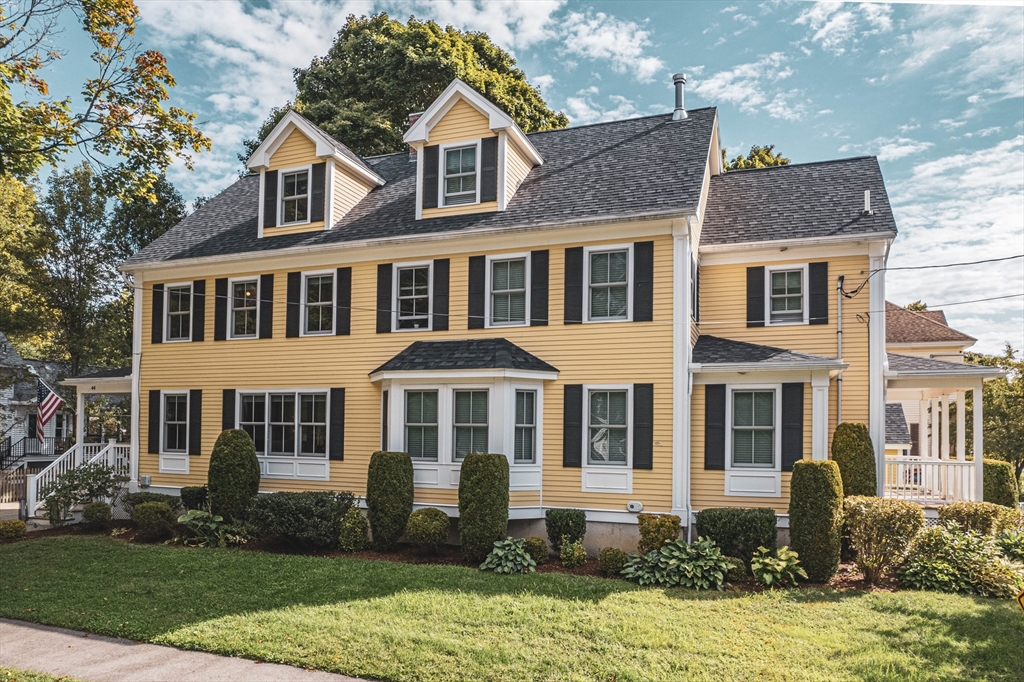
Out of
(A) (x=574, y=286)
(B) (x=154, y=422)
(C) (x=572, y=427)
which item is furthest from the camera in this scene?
(B) (x=154, y=422)

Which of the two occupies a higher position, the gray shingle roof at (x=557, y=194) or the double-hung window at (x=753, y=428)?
the gray shingle roof at (x=557, y=194)

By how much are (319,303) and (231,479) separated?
4.39m

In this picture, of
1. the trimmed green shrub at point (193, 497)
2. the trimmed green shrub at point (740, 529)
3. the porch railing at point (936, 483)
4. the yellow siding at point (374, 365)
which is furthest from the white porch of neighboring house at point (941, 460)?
the trimmed green shrub at point (193, 497)

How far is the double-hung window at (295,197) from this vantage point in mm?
17547

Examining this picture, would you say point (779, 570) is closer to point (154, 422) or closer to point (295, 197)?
point (295, 197)

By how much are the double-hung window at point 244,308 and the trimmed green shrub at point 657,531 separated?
10.4 meters

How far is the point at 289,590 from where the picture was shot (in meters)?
11.2

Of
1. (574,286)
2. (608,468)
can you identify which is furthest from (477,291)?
(608,468)

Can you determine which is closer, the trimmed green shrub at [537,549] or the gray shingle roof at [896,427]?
the trimmed green shrub at [537,549]

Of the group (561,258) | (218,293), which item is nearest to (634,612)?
(561,258)

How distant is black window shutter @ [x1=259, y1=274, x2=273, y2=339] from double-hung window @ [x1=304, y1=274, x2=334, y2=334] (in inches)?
38.2

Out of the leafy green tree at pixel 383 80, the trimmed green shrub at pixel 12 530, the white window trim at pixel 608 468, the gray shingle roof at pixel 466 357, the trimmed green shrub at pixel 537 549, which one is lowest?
the trimmed green shrub at pixel 12 530

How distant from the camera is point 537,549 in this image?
505 inches

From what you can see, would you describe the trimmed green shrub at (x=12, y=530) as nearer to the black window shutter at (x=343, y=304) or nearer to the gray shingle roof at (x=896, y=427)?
the black window shutter at (x=343, y=304)
